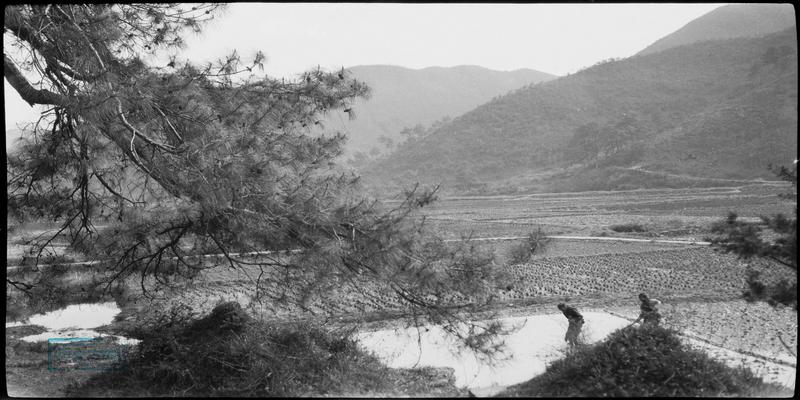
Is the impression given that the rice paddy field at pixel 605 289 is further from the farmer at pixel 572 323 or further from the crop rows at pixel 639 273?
the farmer at pixel 572 323

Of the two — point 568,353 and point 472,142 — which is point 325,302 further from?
point 472,142

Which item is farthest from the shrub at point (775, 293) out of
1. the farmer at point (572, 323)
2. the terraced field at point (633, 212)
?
the terraced field at point (633, 212)

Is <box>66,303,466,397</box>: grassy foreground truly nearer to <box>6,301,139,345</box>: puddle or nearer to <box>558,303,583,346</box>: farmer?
<box>558,303,583,346</box>: farmer

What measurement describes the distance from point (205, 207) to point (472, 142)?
1519 inches

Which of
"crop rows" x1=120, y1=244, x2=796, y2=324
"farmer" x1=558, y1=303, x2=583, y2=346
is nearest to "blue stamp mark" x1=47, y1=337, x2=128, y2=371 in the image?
"crop rows" x1=120, y1=244, x2=796, y2=324

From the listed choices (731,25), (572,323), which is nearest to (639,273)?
(572,323)

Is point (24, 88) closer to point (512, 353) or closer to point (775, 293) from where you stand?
point (512, 353)

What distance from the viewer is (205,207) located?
292 centimetres

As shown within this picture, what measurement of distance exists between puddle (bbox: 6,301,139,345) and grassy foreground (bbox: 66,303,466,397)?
57.4 inches

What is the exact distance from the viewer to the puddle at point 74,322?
533 cm

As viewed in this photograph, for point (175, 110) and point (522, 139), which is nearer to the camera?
point (175, 110)

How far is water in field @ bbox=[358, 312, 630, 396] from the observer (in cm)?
361

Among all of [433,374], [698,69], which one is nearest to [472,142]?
[698,69]

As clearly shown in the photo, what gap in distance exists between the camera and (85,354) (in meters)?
4.51
